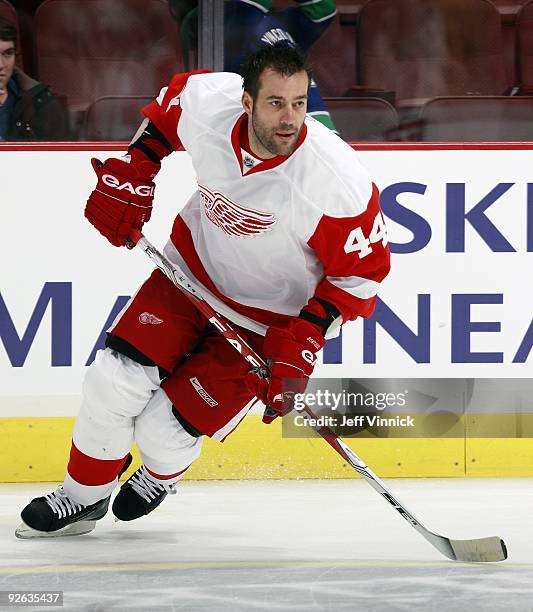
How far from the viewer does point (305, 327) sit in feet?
8.96

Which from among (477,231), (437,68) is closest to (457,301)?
(477,231)

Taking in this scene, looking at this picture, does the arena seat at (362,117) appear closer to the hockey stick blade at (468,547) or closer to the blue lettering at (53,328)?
the blue lettering at (53,328)

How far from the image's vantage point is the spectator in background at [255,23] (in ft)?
12.3

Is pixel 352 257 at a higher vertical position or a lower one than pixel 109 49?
lower

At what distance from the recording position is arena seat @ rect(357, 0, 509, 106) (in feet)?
12.6

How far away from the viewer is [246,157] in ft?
9.04

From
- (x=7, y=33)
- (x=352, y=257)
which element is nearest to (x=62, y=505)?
(x=352, y=257)

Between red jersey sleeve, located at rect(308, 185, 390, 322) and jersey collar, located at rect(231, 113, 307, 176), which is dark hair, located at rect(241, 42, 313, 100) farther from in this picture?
red jersey sleeve, located at rect(308, 185, 390, 322)

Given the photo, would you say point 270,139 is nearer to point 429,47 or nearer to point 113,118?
point 113,118

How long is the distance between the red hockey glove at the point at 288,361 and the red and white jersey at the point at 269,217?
10 centimetres

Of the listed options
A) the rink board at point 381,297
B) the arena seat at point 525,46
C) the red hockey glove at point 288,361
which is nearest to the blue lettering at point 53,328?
the rink board at point 381,297

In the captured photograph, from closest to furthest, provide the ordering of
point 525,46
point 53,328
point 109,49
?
point 53,328 < point 109,49 < point 525,46

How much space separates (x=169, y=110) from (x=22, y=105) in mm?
893

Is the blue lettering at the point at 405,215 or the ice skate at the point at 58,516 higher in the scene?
the blue lettering at the point at 405,215
